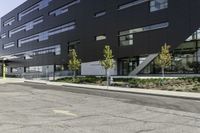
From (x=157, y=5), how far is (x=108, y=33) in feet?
35.0

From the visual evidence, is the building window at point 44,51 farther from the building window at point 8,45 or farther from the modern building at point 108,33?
the building window at point 8,45

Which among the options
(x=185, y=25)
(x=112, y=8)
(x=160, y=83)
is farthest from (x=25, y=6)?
(x=160, y=83)

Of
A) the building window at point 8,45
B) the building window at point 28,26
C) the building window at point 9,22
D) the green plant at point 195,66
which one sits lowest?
the green plant at point 195,66

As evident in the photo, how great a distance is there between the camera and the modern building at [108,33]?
41.6 meters

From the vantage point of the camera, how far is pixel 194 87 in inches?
1092

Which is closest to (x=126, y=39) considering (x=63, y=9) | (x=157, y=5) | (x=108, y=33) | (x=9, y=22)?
(x=108, y=33)

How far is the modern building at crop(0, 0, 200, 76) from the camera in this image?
41594 mm

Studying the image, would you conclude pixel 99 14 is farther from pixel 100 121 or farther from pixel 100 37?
pixel 100 121

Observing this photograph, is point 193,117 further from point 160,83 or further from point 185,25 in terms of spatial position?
point 185,25

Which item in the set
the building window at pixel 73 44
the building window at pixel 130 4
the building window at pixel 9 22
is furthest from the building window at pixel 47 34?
the building window at pixel 130 4

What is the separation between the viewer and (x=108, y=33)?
5319 centimetres

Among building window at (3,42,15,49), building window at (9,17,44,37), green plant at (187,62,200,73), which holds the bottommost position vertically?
green plant at (187,62,200,73)

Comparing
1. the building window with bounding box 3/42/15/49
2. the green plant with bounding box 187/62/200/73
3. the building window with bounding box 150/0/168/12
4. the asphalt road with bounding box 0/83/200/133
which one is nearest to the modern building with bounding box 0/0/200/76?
the building window with bounding box 150/0/168/12

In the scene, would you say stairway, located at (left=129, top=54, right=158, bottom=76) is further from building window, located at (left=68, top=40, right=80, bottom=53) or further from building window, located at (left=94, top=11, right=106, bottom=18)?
building window, located at (left=68, top=40, right=80, bottom=53)
